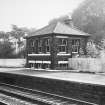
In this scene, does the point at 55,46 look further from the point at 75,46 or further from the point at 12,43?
the point at 12,43

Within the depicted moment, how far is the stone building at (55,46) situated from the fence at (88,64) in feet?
5.12

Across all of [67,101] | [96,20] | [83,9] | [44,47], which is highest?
[83,9]

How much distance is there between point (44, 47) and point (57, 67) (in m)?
3.27

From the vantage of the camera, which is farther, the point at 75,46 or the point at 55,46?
the point at 75,46

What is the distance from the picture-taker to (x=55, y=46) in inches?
1043

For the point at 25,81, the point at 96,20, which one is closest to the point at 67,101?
the point at 25,81

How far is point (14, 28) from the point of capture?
56.6m

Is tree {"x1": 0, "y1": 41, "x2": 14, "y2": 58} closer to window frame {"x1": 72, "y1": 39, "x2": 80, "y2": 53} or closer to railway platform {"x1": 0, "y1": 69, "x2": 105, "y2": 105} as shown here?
window frame {"x1": 72, "y1": 39, "x2": 80, "y2": 53}

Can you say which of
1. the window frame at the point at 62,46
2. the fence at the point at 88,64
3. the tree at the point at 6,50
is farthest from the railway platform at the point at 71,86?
the tree at the point at 6,50

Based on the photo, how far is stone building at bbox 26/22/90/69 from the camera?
1043 inches

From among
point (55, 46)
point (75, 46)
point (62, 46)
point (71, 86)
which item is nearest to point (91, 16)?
point (75, 46)

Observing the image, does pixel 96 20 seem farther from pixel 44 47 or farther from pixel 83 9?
pixel 44 47

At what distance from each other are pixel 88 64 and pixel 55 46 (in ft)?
16.4

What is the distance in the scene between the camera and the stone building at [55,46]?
26484 mm
